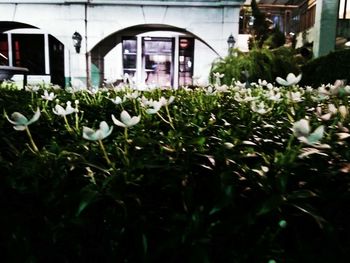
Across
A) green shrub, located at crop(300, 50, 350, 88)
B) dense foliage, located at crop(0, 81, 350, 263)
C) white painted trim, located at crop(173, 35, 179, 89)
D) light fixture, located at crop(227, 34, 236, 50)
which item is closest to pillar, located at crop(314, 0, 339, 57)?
green shrub, located at crop(300, 50, 350, 88)

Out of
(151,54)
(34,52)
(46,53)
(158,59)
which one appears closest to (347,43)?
(158,59)

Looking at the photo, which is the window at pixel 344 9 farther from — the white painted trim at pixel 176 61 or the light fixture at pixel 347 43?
the white painted trim at pixel 176 61

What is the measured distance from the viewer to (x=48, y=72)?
14.2m

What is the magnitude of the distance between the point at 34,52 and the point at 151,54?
4758 mm

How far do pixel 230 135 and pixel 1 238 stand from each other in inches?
35.9

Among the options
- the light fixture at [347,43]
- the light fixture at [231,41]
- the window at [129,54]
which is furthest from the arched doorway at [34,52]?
the light fixture at [347,43]

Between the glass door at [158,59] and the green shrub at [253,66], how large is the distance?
453 cm

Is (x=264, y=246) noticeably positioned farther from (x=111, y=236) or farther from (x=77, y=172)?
(x=77, y=172)

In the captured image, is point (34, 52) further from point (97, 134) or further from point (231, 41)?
point (97, 134)

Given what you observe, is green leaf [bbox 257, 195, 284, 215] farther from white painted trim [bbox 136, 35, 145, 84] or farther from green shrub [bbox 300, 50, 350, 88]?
white painted trim [bbox 136, 35, 145, 84]

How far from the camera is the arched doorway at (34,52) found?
13.9 m

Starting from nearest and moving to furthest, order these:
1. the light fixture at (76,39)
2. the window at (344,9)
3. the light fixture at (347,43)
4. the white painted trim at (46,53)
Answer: the light fixture at (76,39)
the white painted trim at (46,53)
the light fixture at (347,43)
the window at (344,9)

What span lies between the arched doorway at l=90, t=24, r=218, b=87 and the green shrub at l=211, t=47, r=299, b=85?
423cm

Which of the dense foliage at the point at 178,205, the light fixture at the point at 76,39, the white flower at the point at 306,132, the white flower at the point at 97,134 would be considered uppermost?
the light fixture at the point at 76,39
